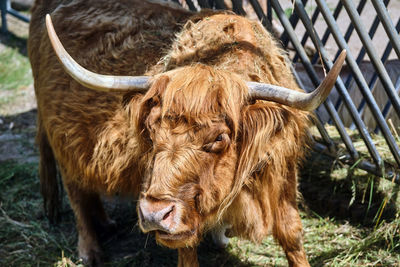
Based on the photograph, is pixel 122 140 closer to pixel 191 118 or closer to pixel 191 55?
pixel 191 55

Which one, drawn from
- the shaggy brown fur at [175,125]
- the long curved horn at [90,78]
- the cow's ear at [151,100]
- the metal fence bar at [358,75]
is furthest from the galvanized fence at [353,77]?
the long curved horn at [90,78]

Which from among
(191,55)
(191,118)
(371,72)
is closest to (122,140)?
(191,55)

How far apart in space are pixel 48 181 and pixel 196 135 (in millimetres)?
2272

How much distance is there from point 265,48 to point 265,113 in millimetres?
570

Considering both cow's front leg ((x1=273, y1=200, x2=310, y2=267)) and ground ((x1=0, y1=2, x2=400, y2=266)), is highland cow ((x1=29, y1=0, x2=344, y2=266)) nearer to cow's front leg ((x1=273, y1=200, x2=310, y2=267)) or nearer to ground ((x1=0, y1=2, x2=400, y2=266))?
cow's front leg ((x1=273, y1=200, x2=310, y2=267))

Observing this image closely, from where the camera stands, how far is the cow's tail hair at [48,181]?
4219mm

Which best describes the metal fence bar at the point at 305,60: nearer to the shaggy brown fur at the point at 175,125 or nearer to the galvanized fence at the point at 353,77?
the galvanized fence at the point at 353,77

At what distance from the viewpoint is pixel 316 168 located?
4355 millimetres

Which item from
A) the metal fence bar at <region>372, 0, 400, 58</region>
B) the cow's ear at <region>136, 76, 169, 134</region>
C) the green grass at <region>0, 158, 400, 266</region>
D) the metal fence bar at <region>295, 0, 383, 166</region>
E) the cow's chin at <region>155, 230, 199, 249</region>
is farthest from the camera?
the green grass at <region>0, 158, 400, 266</region>

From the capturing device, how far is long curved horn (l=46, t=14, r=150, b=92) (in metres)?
2.48

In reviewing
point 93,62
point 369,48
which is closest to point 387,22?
point 369,48

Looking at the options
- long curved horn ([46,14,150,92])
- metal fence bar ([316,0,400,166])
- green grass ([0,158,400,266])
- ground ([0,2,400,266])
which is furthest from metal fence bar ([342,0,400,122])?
long curved horn ([46,14,150,92])

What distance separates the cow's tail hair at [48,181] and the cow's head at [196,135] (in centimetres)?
188

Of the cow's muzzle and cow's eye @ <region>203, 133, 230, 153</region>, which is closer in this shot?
the cow's muzzle
